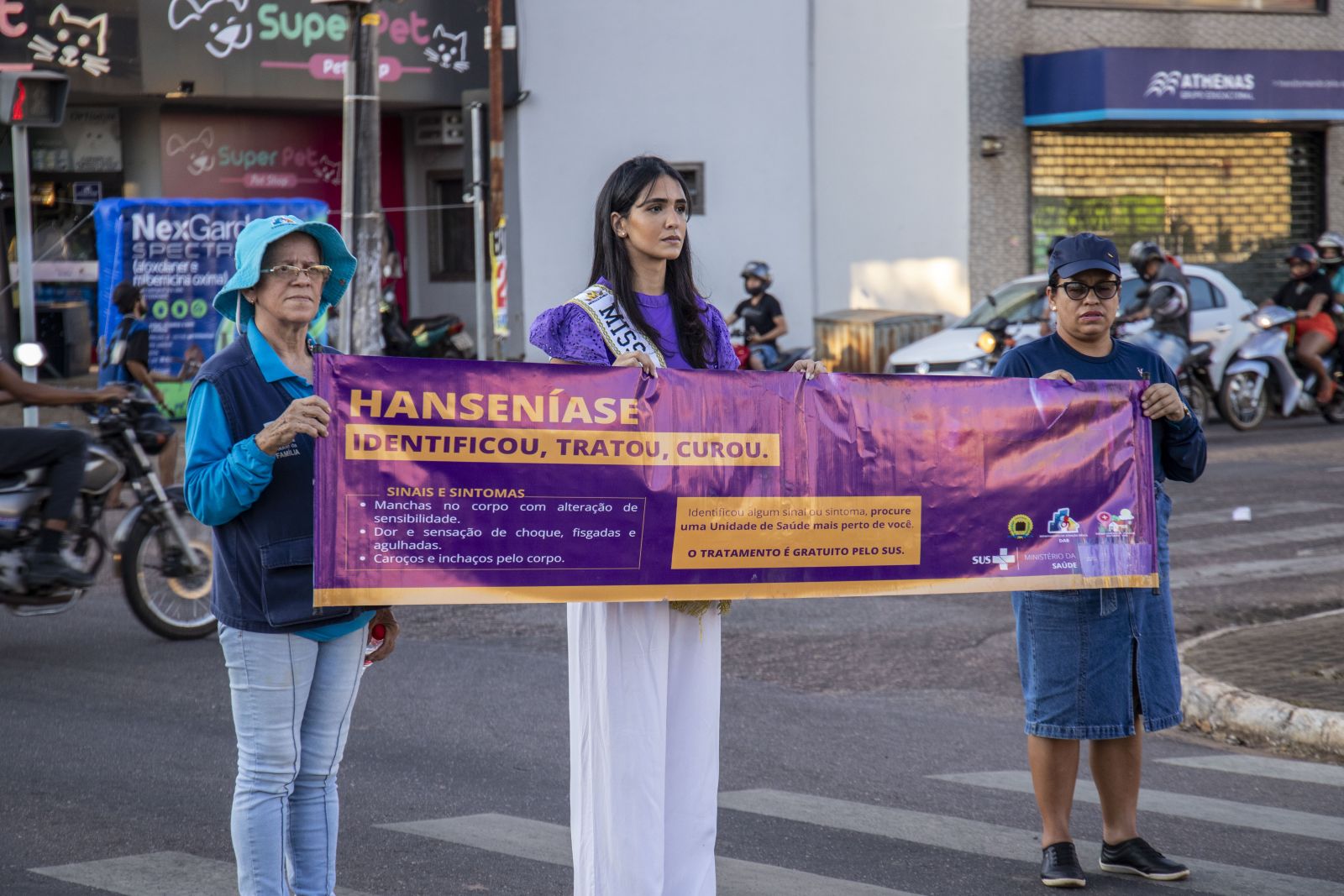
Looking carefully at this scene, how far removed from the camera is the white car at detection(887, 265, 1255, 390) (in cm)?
1859

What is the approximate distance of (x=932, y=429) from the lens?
467cm

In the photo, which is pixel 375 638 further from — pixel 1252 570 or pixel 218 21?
pixel 218 21

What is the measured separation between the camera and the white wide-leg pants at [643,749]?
398cm

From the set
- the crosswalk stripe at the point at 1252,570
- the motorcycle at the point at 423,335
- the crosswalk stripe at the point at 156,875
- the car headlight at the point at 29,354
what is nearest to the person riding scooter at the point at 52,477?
the car headlight at the point at 29,354

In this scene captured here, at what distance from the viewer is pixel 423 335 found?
2131 cm

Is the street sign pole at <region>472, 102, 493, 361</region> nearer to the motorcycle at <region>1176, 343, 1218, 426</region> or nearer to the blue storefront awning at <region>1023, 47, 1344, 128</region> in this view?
the motorcycle at <region>1176, 343, 1218, 426</region>

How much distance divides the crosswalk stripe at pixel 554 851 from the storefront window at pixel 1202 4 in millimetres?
21947

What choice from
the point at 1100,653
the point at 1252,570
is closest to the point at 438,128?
the point at 1252,570

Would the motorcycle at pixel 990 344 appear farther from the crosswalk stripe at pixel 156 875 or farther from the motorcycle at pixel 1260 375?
the crosswalk stripe at pixel 156 875

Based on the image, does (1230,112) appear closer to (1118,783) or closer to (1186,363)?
(1186,363)

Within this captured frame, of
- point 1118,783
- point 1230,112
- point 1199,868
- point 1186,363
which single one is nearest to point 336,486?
point 1118,783

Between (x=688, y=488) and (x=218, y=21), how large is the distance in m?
17.8

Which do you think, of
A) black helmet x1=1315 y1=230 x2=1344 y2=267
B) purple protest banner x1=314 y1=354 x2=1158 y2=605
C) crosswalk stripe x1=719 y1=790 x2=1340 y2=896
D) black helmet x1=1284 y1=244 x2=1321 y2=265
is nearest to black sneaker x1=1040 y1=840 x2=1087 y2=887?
crosswalk stripe x1=719 y1=790 x2=1340 y2=896

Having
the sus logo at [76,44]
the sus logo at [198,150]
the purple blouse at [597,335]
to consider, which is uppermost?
the sus logo at [76,44]
